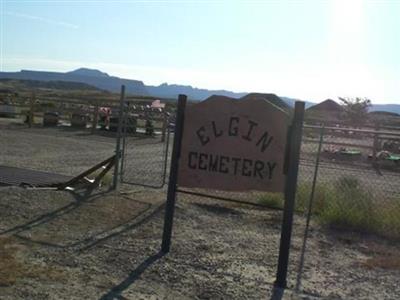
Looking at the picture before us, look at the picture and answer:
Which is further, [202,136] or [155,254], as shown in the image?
[202,136]

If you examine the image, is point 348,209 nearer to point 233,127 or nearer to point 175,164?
point 233,127

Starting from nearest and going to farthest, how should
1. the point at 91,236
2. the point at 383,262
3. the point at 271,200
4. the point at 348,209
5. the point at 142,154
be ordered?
the point at 383,262 < the point at 91,236 < the point at 348,209 < the point at 271,200 < the point at 142,154

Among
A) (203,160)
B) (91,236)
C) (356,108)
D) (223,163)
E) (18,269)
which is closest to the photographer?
(18,269)

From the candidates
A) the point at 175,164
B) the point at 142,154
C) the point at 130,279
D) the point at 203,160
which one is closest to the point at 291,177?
the point at 203,160

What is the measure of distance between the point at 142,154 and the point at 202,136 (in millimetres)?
12618

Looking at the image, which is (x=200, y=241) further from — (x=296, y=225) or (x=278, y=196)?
(x=278, y=196)

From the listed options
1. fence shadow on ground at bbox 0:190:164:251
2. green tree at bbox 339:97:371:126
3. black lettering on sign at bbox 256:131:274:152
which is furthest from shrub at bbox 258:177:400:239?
green tree at bbox 339:97:371:126

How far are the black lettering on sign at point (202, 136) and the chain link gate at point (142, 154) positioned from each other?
168 inches

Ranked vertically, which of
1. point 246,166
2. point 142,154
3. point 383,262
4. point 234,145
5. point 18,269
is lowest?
point 142,154

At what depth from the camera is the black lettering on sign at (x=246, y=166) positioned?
654 cm

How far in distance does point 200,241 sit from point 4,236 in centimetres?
224

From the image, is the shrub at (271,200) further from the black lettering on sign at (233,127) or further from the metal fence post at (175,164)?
the black lettering on sign at (233,127)

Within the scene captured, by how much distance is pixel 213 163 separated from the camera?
266 inches

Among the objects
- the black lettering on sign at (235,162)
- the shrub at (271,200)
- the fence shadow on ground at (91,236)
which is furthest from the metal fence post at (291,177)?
the shrub at (271,200)
